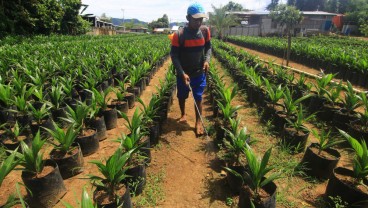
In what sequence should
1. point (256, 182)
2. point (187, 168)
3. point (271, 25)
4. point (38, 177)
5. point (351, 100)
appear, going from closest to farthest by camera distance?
point (256, 182)
point (38, 177)
point (187, 168)
point (351, 100)
point (271, 25)

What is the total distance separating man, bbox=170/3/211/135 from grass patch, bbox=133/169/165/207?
1.36 meters

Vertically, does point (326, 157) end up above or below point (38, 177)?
above

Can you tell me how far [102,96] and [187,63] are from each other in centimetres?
161

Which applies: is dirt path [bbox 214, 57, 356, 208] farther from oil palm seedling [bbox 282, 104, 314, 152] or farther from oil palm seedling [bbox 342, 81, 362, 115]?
oil palm seedling [bbox 342, 81, 362, 115]

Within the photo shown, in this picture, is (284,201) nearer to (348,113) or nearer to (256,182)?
(256,182)

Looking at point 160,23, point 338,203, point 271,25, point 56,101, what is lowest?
point 338,203

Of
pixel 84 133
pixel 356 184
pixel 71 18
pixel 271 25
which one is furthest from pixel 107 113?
pixel 271 25

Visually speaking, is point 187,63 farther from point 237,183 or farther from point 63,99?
point 63,99

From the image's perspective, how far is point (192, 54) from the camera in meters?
4.10

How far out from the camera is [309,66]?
12570mm

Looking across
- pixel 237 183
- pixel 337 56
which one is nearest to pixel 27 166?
pixel 237 183

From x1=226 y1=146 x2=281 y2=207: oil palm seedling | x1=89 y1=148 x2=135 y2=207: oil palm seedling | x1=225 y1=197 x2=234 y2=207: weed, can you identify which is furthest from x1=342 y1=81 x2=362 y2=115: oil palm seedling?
x1=89 y1=148 x2=135 y2=207: oil palm seedling

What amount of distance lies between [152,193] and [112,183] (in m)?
0.64

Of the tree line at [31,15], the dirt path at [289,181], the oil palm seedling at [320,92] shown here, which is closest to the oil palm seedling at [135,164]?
the dirt path at [289,181]
